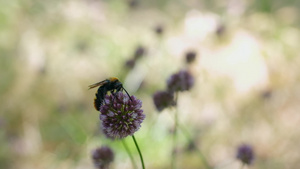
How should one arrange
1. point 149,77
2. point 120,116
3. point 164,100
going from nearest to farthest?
point 120,116 → point 164,100 → point 149,77

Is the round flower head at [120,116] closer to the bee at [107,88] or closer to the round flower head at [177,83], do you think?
the bee at [107,88]

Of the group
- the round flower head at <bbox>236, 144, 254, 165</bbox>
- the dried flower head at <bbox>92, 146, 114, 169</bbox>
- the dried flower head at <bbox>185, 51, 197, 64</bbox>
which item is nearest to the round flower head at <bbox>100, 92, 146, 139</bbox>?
the dried flower head at <bbox>92, 146, 114, 169</bbox>

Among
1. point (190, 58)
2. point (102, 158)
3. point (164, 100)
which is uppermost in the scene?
point (190, 58)

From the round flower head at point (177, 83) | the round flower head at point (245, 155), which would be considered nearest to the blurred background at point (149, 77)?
the round flower head at point (245, 155)

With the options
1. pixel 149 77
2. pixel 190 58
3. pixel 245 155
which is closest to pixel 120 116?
pixel 245 155

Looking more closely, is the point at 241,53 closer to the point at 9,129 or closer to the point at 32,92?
the point at 32,92

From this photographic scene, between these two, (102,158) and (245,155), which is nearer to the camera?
(102,158)

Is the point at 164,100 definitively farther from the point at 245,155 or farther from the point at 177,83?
the point at 245,155
